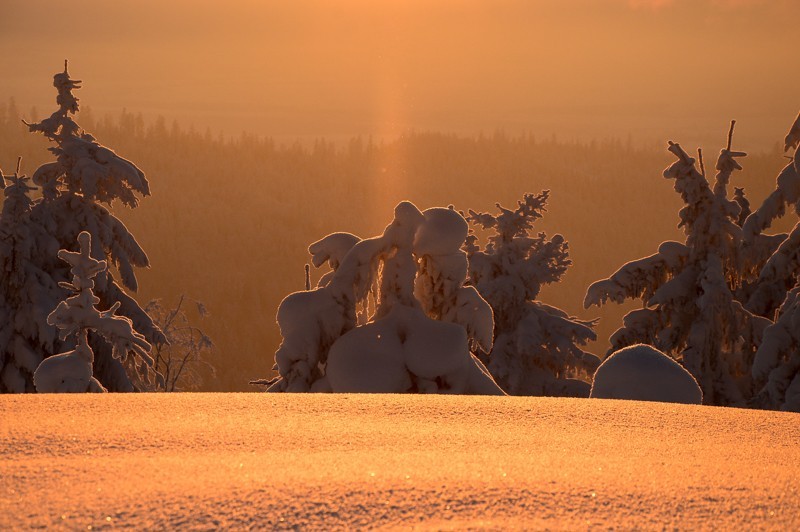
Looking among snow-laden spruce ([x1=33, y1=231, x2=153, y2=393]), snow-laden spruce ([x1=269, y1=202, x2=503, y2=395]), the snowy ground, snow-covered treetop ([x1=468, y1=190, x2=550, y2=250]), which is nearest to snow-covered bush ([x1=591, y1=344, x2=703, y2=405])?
snow-laden spruce ([x1=269, y1=202, x2=503, y2=395])

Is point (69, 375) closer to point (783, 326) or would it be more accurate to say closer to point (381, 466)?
point (381, 466)

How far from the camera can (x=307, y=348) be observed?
18031 mm

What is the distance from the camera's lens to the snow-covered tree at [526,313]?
99.7 feet

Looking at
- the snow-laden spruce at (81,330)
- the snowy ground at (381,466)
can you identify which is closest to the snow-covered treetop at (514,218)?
the snow-laden spruce at (81,330)

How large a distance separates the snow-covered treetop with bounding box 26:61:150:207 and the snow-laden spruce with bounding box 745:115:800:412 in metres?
15.7

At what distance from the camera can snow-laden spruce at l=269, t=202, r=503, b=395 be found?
17.5 m

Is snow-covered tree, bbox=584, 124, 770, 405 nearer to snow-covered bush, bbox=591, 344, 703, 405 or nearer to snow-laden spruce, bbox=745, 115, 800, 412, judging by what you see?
snow-laden spruce, bbox=745, 115, 800, 412

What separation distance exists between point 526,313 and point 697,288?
5.89m

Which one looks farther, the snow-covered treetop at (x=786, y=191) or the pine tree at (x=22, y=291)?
the pine tree at (x=22, y=291)

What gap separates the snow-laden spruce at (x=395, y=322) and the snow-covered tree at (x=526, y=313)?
11453 mm

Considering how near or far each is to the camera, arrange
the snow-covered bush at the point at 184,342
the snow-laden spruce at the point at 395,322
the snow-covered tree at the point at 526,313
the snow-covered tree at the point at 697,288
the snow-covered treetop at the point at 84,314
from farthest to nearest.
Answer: the snow-covered bush at the point at 184,342 < the snow-covered tree at the point at 526,313 < the snow-covered tree at the point at 697,288 < the snow-covered treetop at the point at 84,314 < the snow-laden spruce at the point at 395,322

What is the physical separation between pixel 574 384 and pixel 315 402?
24.8 metres

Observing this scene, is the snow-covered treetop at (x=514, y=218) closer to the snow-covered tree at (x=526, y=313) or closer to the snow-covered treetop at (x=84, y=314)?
the snow-covered tree at (x=526, y=313)

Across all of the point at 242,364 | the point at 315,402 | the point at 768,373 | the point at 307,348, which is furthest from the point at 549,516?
the point at 242,364
